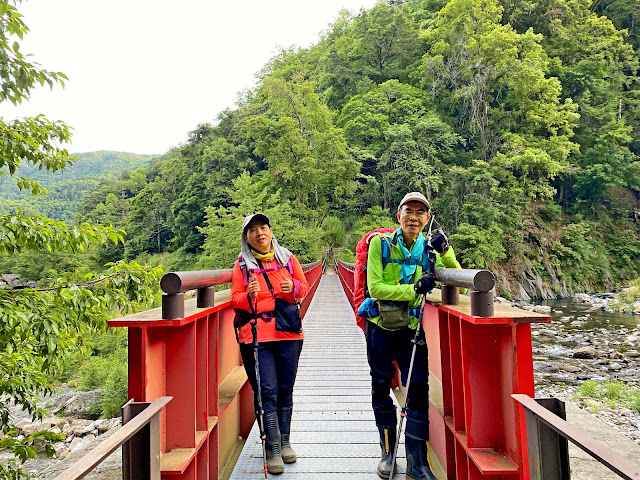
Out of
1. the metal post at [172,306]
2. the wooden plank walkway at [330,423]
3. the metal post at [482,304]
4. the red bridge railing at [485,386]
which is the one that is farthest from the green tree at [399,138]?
the metal post at [172,306]

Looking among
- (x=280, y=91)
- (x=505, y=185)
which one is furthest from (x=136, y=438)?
(x=280, y=91)

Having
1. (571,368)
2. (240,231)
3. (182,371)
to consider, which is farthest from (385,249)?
(240,231)

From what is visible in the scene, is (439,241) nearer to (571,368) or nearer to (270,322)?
(270,322)

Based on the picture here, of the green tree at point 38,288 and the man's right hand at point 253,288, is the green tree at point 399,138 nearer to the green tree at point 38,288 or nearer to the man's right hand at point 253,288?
the green tree at point 38,288

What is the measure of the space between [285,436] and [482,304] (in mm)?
1858

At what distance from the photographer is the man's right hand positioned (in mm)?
2770

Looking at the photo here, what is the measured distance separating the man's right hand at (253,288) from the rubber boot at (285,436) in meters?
0.89

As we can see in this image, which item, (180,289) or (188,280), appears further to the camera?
(188,280)

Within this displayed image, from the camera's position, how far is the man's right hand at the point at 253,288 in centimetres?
277

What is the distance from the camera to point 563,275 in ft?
89.5

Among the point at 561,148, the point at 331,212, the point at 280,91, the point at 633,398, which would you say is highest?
the point at 280,91

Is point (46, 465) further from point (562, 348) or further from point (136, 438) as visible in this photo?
point (562, 348)

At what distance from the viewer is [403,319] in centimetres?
259

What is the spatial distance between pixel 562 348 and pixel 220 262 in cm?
1577
